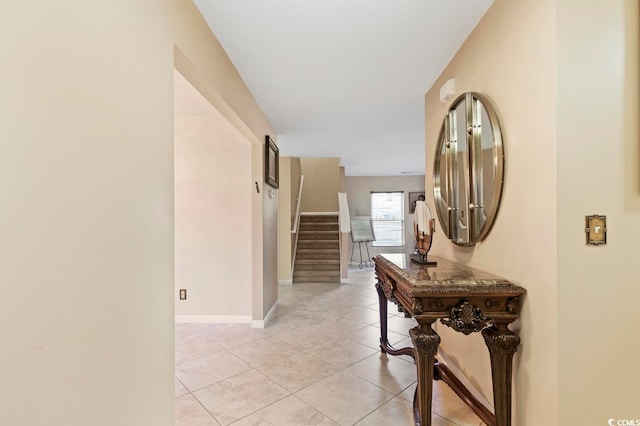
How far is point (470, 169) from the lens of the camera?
1873mm

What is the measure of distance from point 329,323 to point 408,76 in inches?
103

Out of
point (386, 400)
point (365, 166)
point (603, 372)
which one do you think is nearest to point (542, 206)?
point (603, 372)

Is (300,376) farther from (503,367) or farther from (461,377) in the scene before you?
(503,367)

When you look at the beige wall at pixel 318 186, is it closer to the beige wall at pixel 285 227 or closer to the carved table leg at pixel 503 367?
the beige wall at pixel 285 227

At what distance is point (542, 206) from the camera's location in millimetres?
1281

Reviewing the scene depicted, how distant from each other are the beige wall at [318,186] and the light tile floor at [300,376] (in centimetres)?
451

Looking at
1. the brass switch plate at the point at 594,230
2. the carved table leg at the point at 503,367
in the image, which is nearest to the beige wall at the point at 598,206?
the brass switch plate at the point at 594,230

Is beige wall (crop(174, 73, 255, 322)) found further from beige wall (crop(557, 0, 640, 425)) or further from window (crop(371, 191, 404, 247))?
window (crop(371, 191, 404, 247))

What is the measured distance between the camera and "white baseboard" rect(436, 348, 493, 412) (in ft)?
5.75

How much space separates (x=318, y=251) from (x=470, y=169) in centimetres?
462

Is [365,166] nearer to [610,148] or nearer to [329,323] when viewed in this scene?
[329,323]

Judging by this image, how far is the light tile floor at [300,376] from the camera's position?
1.81 metres

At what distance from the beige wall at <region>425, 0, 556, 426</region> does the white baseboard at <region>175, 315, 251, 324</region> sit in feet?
8.27

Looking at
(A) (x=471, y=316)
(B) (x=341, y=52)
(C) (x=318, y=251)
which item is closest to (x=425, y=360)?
(A) (x=471, y=316)
